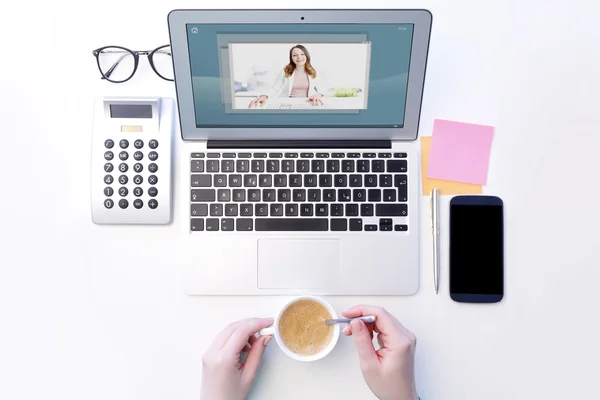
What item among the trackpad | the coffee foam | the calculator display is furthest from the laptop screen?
the coffee foam

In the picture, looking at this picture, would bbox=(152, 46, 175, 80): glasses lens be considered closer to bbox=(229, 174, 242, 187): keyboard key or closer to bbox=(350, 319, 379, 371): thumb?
bbox=(229, 174, 242, 187): keyboard key

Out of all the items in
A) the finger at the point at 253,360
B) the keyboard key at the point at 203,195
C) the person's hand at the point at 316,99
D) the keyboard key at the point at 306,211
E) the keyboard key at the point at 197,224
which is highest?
the person's hand at the point at 316,99

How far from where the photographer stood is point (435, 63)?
0.81m

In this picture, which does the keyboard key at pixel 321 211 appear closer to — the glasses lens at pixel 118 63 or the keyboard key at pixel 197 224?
the keyboard key at pixel 197 224

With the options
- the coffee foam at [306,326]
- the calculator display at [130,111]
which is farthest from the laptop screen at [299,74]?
the coffee foam at [306,326]

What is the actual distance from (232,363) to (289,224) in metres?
0.25

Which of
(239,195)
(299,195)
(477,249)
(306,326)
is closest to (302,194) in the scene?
(299,195)

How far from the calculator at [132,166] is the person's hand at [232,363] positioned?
23cm

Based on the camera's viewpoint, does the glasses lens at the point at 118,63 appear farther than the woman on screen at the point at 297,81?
Yes

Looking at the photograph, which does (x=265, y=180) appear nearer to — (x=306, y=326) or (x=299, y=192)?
(x=299, y=192)

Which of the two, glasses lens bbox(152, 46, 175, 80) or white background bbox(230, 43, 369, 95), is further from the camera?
glasses lens bbox(152, 46, 175, 80)

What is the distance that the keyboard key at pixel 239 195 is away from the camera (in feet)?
2.55

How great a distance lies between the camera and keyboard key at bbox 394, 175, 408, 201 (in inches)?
30.6

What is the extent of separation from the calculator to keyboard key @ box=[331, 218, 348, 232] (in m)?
0.29
